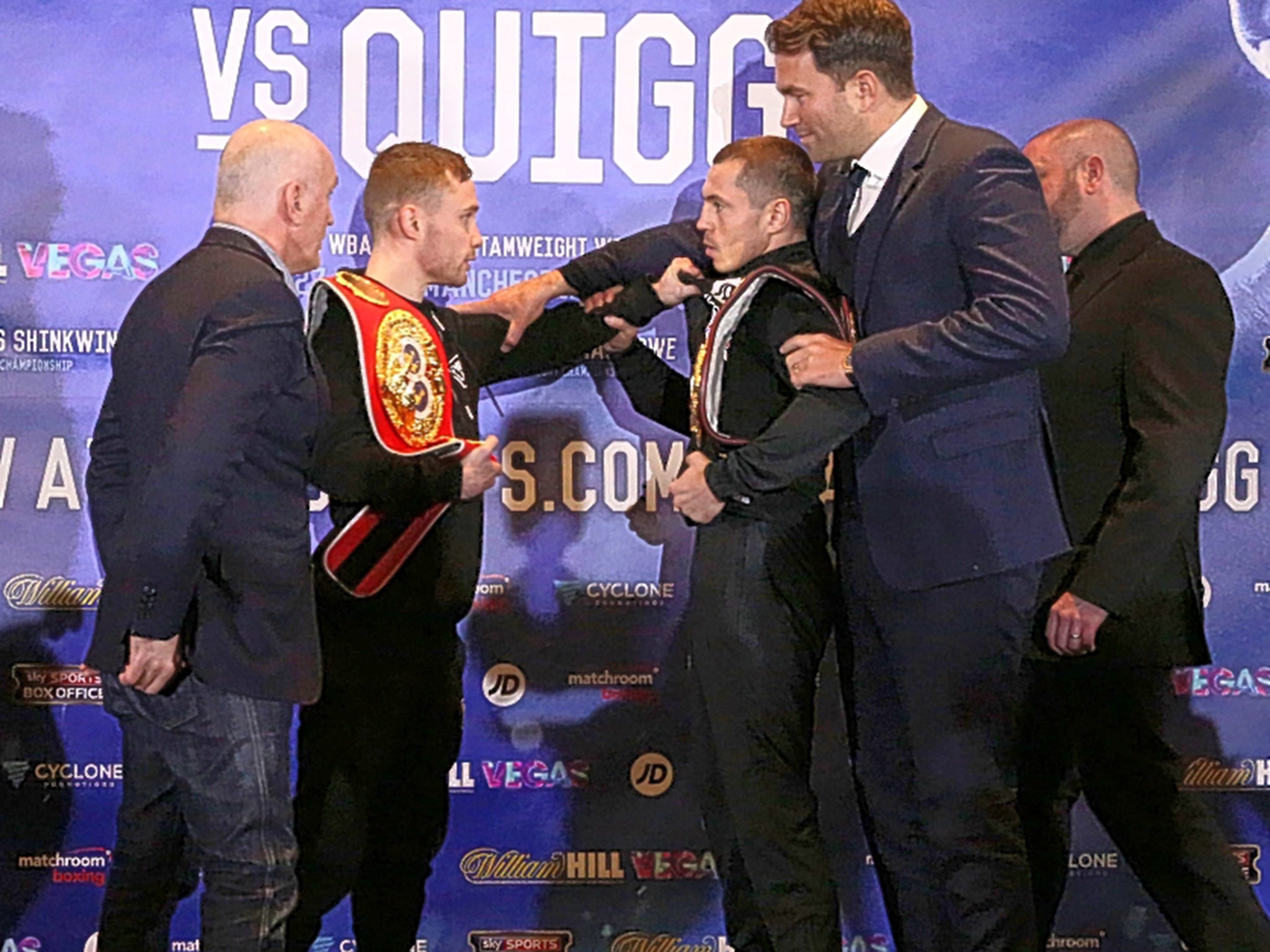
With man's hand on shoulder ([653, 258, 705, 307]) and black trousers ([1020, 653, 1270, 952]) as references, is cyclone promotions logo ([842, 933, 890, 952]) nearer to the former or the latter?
black trousers ([1020, 653, 1270, 952])

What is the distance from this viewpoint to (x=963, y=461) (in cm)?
226

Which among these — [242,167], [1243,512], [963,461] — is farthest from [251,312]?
[1243,512]

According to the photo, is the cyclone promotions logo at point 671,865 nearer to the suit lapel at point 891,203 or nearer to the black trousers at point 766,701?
the black trousers at point 766,701

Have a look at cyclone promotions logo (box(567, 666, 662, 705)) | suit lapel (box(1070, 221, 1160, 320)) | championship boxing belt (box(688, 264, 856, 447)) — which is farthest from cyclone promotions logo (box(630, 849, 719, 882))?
suit lapel (box(1070, 221, 1160, 320))

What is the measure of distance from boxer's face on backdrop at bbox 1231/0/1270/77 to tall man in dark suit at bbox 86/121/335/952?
207cm

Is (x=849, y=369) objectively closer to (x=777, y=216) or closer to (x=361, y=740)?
(x=777, y=216)

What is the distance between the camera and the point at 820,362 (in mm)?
2266

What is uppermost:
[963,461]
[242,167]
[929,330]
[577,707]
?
[242,167]

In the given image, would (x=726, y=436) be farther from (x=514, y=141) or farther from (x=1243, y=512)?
(x=1243, y=512)

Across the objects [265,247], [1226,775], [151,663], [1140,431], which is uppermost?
[265,247]

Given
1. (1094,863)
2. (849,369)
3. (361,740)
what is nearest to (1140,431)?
(849,369)

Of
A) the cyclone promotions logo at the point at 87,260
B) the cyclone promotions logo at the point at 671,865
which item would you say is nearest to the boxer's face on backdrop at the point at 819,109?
the cyclone promotions logo at the point at 87,260

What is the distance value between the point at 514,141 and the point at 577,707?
128 cm

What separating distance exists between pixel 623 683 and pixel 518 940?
2.11 feet
